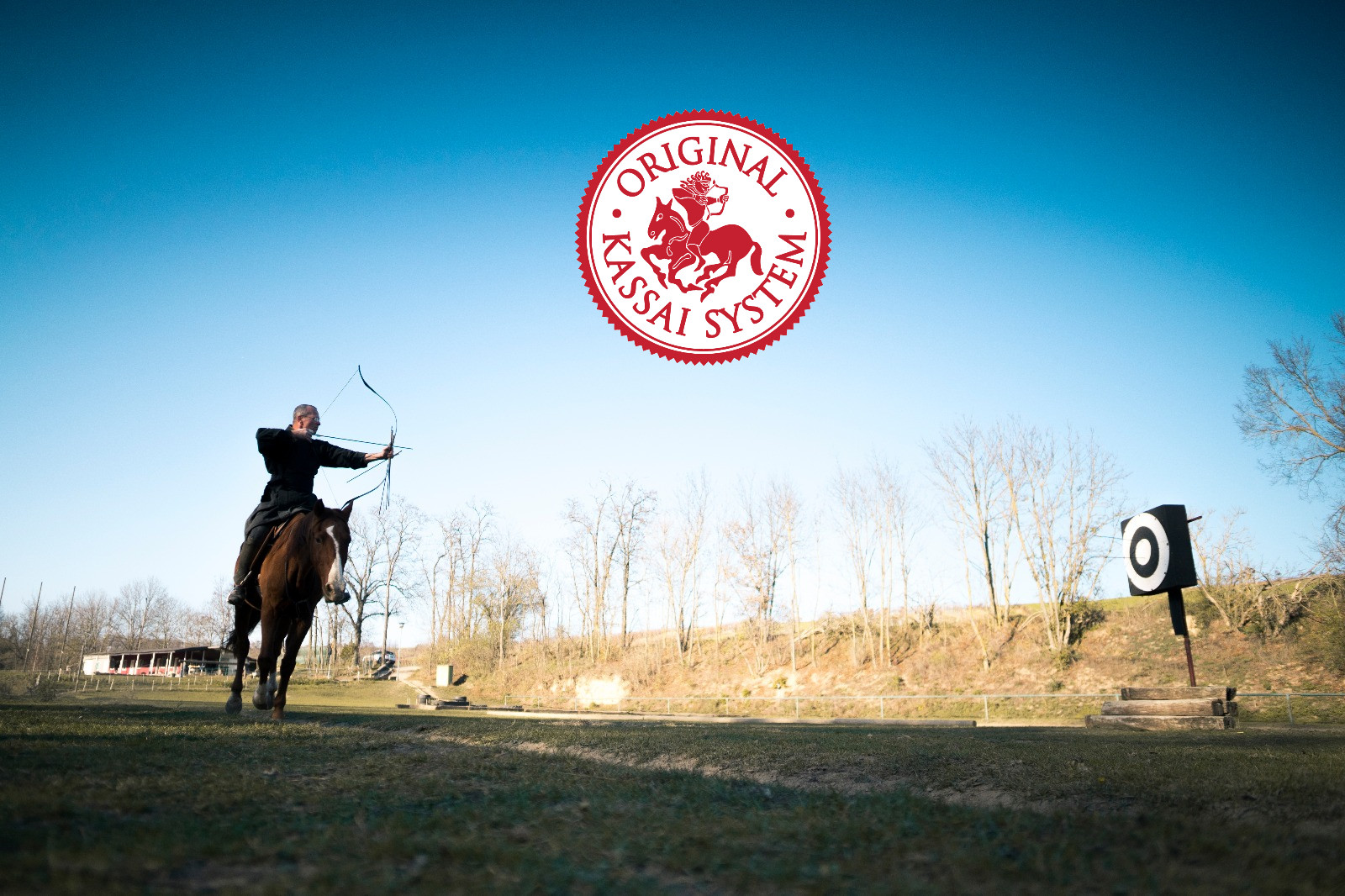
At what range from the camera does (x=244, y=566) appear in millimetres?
8977

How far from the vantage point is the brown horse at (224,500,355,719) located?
28.6 feet

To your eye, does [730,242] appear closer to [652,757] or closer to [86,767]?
[652,757]

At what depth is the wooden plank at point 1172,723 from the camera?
51.2 feet

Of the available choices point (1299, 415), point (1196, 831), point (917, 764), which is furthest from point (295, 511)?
point (1299, 415)

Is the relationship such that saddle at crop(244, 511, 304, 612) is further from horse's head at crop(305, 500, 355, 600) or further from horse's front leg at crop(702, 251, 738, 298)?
horse's front leg at crop(702, 251, 738, 298)

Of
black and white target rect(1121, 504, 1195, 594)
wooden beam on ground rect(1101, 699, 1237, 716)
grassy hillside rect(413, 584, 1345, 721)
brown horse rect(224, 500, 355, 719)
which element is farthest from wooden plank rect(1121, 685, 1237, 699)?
brown horse rect(224, 500, 355, 719)

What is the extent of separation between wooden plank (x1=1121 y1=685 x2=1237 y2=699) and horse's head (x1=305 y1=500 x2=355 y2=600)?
A: 17.1m

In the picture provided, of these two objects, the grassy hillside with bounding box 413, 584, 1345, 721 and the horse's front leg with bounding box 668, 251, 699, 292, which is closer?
the horse's front leg with bounding box 668, 251, 699, 292

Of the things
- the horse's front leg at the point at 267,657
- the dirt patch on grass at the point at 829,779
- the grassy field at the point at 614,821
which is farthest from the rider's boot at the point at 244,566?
the dirt patch on grass at the point at 829,779

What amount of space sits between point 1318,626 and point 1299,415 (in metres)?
8.18

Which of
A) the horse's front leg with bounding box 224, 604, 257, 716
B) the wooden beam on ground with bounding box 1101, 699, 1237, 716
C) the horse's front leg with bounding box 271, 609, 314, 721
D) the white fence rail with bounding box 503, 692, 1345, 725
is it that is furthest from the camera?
the white fence rail with bounding box 503, 692, 1345, 725

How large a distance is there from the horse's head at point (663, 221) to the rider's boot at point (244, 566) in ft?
22.0

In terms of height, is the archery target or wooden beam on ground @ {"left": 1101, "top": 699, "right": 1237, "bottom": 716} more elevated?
the archery target

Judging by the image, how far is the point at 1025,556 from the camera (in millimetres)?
38344
